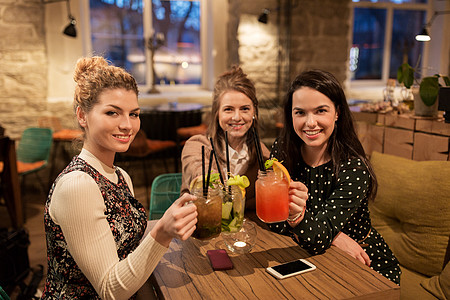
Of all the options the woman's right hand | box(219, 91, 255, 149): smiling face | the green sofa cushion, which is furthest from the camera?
box(219, 91, 255, 149): smiling face

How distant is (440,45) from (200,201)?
707cm

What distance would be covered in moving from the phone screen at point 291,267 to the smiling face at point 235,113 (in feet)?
2.86

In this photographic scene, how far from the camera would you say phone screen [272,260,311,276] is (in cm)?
129

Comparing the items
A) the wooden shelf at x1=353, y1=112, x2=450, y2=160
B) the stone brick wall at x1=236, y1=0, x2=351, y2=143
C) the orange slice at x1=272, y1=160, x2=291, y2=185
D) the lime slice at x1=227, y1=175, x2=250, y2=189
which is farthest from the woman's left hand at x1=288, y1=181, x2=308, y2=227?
the stone brick wall at x1=236, y1=0, x2=351, y2=143

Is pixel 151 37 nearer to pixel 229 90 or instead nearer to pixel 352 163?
pixel 229 90

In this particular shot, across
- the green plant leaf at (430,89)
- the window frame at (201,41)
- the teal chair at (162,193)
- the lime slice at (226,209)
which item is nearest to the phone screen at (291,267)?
the lime slice at (226,209)

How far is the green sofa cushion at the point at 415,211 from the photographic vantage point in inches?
72.4

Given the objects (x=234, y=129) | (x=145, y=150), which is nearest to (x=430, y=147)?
(x=234, y=129)

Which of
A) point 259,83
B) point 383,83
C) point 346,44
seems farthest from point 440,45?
point 259,83

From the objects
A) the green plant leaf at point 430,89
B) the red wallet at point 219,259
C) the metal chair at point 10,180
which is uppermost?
the green plant leaf at point 430,89

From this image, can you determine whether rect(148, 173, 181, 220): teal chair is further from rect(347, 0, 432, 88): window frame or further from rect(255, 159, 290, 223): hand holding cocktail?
rect(347, 0, 432, 88): window frame

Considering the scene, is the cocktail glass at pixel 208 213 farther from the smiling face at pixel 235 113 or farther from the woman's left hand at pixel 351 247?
the smiling face at pixel 235 113

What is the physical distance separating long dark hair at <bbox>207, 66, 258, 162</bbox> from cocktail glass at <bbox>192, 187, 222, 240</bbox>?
35.4 inches

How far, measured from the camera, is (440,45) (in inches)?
269
